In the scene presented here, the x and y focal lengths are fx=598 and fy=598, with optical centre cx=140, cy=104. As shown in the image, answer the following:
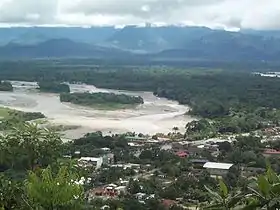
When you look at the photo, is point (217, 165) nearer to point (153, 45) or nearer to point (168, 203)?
point (168, 203)

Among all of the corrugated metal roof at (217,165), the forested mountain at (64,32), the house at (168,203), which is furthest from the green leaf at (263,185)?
the forested mountain at (64,32)

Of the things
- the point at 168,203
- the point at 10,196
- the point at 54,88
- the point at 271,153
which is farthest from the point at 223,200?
the point at 54,88

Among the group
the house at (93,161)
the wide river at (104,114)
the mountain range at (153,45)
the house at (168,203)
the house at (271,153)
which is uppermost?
the mountain range at (153,45)

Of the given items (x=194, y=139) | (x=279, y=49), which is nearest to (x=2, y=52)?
(x=279, y=49)

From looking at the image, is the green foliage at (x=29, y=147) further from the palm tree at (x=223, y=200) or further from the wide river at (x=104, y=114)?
the wide river at (x=104, y=114)

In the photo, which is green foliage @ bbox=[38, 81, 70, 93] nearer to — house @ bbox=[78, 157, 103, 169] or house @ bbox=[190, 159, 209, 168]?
house @ bbox=[78, 157, 103, 169]
